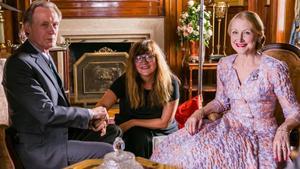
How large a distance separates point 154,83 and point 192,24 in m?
1.97

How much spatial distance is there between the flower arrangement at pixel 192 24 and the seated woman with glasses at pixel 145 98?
6.16 feet

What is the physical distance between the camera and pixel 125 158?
146 cm

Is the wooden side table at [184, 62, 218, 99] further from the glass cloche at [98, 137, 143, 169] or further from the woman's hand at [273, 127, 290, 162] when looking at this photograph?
the glass cloche at [98, 137, 143, 169]

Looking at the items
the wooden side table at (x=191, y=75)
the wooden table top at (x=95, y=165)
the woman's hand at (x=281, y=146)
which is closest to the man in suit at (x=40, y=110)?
the wooden table top at (x=95, y=165)

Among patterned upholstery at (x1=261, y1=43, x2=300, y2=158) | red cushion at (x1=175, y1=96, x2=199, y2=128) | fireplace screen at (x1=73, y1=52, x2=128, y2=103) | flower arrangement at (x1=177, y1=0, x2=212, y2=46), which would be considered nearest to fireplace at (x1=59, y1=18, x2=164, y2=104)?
fireplace screen at (x1=73, y1=52, x2=128, y2=103)

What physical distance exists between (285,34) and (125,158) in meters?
2.82

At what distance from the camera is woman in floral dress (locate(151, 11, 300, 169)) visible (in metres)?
1.71

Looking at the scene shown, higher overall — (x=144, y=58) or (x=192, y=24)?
(x=192, y=24)

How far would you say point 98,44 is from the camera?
476 centimetres

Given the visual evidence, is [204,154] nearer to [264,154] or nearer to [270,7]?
[264,154]

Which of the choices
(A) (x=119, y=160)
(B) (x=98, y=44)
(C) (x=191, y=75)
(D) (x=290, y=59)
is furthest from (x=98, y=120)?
(B) (x=98, y=44)

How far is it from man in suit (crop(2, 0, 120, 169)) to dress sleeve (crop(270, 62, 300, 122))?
81cm

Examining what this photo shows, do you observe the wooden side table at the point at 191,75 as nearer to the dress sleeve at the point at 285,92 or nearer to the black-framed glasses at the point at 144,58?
the black-framed glasses at the point at 144,58

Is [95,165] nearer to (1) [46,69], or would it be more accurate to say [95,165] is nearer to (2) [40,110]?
(2) [40,110]
